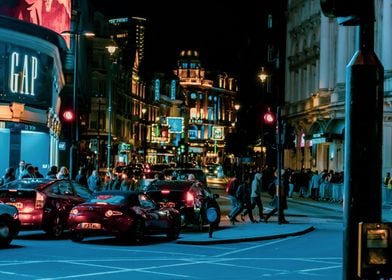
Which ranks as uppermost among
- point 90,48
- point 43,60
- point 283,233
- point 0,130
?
point 90,48

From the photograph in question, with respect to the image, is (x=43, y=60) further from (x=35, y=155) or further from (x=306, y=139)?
(x=306, y=139)

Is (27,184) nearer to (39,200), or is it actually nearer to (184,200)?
(39,200)

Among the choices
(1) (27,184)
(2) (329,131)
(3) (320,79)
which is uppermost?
(3) (320,79)

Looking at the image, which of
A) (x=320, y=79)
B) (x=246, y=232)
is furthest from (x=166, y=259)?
(x=320, y=79)

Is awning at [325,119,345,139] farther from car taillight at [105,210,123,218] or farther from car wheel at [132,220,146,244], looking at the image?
car taillight at [105,210,123,218]

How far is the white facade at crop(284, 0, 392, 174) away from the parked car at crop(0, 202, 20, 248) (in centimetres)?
3336

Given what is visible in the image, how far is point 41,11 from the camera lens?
5181cm

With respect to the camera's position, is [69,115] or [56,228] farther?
[69,115]

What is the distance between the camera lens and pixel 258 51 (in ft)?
330

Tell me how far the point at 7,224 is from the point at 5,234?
0.73ft

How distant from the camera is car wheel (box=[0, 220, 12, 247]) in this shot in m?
18.1

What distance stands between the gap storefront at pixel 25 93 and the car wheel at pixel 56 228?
47.0 ft

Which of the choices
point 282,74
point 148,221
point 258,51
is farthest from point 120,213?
point 258,51

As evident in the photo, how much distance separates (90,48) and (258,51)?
22.3m
